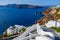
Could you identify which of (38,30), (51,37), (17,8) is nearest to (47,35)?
(51,37)

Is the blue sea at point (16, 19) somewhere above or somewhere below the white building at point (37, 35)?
above

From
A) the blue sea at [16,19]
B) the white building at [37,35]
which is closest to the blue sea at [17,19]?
the blue sea at [16,19]

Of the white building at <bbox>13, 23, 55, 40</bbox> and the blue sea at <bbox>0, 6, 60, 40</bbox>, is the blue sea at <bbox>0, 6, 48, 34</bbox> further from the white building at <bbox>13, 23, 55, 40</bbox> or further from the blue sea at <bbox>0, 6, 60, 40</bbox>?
the white building at <bbox>13, 23, 55, 40</bbox>

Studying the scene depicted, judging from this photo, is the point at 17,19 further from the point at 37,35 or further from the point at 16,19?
the point at 37,35

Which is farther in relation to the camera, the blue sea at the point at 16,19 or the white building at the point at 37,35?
the blue sea at the point at 16,19

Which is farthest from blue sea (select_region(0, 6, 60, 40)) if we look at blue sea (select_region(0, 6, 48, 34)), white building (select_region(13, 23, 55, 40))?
white building (select_region(13, 23, 55, 40))

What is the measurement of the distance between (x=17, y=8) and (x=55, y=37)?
110934mm

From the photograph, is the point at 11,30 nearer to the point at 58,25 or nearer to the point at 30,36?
the point at 58,25

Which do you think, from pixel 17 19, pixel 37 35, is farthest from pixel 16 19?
pixel 37 35

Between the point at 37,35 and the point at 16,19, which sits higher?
the point at 16,19

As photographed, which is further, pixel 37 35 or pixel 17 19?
pixel 17 19

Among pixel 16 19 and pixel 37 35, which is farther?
pixel 16 19

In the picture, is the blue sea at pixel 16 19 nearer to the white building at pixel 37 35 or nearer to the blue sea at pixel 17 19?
the blue sea at pixel 17 19

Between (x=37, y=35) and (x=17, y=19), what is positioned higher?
(x=17, y=19)
